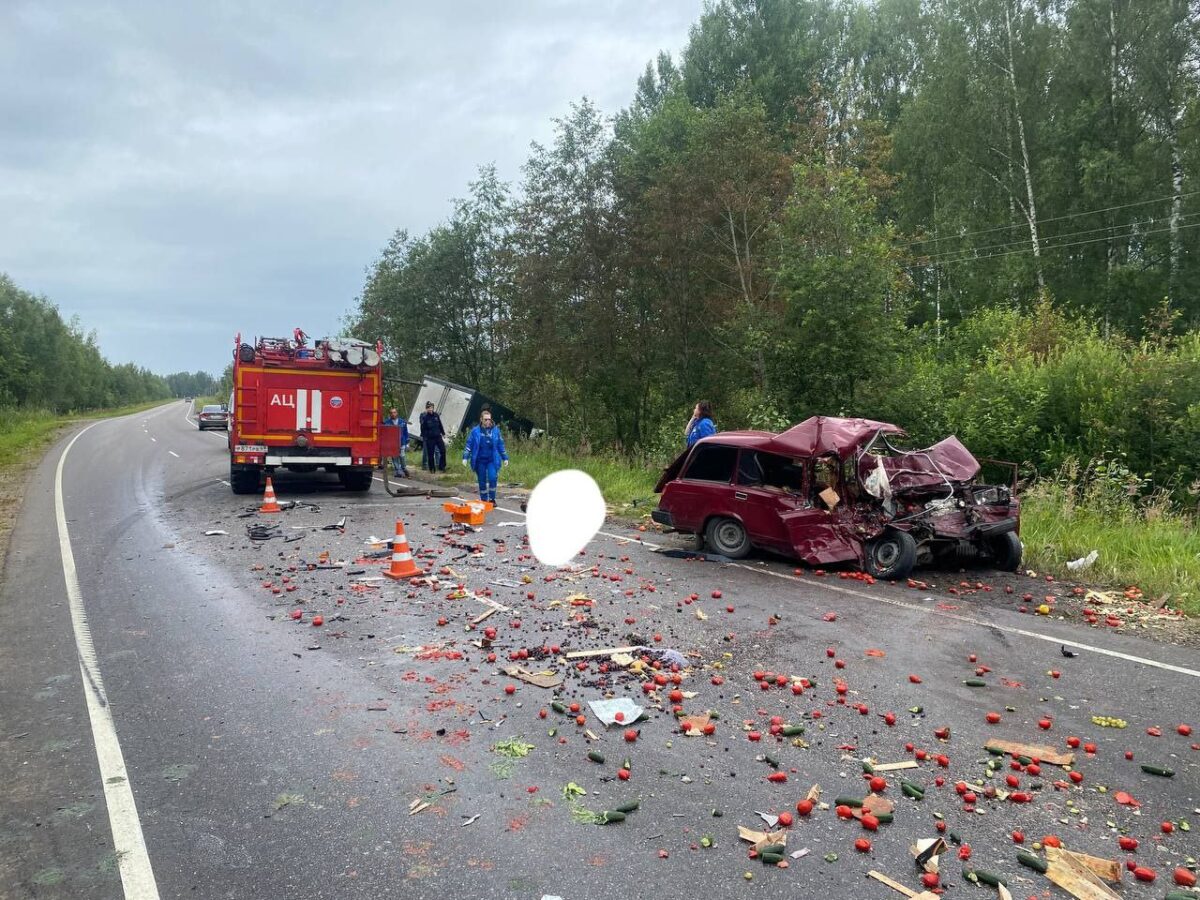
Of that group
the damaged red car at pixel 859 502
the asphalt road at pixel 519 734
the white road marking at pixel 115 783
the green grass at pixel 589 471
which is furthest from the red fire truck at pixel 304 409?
the damaged red car at pixel 859 502

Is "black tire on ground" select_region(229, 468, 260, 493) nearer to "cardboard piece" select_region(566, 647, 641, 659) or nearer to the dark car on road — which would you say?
"cardboard piece" select_region(566, 647, 641, 659)

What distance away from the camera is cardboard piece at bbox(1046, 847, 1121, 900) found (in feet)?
9.97

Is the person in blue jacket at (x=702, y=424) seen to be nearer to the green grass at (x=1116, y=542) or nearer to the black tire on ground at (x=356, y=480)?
the green grass at (x=1116, y=542)

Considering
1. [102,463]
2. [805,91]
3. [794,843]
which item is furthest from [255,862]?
[805,91]

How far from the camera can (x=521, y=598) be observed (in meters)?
7.61

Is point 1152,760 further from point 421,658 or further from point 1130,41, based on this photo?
point 1130,41

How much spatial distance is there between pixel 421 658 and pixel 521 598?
190cm

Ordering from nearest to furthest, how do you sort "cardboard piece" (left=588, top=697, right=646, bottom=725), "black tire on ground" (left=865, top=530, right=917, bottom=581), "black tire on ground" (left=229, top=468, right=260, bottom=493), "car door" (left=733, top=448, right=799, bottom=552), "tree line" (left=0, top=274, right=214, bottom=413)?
"cardboard piece" (left=588, top=697, right=646, bottom=725) → "black tire on ground" (left=865, top=530, right=917, bottom=581) → "car door" (left=733, top=448, right=799, bottom=552) → "black tire on ground" (left=229, top=468, right=260, bottom=493) → "tree line" (left=0, top=274, right=214, bottom=413)

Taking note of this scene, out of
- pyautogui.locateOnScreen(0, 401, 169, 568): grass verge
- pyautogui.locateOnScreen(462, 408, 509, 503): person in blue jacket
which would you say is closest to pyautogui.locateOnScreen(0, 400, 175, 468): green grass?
pyautogui.locateOnScreen(0, 401, 169, 568): grass verge

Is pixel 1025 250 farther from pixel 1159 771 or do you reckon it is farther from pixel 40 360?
pixel 40 360

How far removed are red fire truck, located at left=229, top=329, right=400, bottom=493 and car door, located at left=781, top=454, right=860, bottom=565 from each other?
9633 millimetres

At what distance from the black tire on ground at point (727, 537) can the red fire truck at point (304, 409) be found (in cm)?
830

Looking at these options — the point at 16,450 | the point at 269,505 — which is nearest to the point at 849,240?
the point at 269,505

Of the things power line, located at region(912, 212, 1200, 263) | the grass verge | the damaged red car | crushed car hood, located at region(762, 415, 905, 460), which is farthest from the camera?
power line, located at region(912, 212, 1200, 263)
